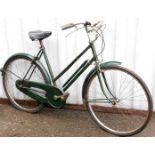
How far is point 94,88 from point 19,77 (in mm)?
950

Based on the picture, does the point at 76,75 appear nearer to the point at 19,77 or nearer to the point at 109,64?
the point at 109,64

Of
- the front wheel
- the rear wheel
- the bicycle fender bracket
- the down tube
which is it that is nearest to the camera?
the bicycle fender bracket

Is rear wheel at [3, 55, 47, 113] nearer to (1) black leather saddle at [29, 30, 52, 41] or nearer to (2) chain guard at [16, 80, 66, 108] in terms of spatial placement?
(2) chain guard at [16, 80, 66, 108]

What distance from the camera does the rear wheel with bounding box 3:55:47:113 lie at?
378cm

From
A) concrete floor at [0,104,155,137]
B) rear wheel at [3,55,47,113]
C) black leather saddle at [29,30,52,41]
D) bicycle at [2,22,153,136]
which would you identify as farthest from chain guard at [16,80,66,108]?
black leather saddle at [29,30,52,41]

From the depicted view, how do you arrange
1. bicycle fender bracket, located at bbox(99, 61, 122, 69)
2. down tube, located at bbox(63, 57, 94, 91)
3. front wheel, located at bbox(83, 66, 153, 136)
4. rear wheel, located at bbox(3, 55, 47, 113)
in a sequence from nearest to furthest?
bicycle fender bracket, located at bbox(99, 61, 122, 69), down tube, located at bbox(63, 57, 94, 91), front wheel, located at bbox(83, 66, 153, 136), rear wheel, located at bbox(3, 55, 47, 113)

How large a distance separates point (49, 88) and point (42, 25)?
730 millimetres

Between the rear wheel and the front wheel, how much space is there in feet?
2.08

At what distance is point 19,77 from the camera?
3861 mm

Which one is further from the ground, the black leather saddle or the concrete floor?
the black leather saddle

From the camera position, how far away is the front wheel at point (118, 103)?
11.4 ft

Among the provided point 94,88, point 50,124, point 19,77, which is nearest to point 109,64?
point 94,88

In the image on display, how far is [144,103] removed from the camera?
3.64 meters

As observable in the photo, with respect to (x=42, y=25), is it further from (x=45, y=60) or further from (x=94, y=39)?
(x=94, y=39)
